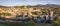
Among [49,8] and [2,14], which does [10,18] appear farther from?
[49,8]

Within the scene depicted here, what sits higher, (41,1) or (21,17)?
(41,1)

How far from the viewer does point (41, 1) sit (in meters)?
2.74

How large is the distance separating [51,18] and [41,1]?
0.35m

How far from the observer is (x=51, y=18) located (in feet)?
8.71

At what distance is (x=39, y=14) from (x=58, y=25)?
1.20 feet

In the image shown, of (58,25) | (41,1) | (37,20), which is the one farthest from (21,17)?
(58,25)

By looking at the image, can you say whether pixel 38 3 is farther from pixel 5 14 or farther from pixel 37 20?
pixel 5 14

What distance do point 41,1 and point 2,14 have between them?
0.71m

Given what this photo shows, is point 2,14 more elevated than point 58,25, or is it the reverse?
point 2,14

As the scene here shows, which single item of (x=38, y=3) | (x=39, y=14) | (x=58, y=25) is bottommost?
(x=58, y=25)

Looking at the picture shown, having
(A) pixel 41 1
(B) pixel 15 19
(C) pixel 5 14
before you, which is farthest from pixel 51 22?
(C) pixel 5 14

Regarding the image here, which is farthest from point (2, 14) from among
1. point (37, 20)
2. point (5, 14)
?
point (37, 20)

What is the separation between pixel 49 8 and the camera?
8.87 feet

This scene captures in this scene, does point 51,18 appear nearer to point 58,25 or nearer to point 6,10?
point 58,25
